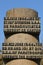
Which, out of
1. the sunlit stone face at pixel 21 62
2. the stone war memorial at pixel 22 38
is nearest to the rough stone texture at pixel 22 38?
→ the stone war memorial at pixel 22 38

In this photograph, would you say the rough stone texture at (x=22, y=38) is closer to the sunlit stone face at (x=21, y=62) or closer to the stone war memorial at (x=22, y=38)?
the stone war memorial at (x=22, y=38)

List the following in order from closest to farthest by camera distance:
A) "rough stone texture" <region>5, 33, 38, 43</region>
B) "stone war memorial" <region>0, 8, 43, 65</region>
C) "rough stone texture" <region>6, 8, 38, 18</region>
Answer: "stone war memorial" <region>0, 8, 43, 65</region>
"rough stone texture" <region>5, 33, 38, 43</region>
"rough stone texture" <region>6, 8, 38, 18</region>

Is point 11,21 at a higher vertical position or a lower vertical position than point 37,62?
higher

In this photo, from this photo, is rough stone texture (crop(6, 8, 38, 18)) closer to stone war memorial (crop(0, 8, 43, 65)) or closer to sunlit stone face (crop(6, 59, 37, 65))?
stone war memorial (crop(0, 8, 43, 65))

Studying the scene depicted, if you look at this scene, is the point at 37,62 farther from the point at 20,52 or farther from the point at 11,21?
the point at 11,21

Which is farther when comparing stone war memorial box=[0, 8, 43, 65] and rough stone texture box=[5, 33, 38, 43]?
rough stone texture box=[5, 33, 38, 43]

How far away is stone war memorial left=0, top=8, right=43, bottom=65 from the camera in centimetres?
2406

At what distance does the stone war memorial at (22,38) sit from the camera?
78.9ft

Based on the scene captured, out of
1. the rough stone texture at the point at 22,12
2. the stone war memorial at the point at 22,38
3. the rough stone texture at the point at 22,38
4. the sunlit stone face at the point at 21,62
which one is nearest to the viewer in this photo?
the sunlit stone face at the point at 21,62

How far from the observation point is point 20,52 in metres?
24.1

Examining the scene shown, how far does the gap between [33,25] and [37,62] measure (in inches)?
158

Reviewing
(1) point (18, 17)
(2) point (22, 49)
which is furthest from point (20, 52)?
(1) point (18, 17)

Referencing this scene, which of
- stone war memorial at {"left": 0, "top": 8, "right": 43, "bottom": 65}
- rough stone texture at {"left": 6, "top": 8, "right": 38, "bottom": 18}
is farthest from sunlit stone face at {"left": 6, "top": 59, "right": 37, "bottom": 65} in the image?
rough stone texture at {"left": 6, "top": 8, "right": 38, "bottom": 18}

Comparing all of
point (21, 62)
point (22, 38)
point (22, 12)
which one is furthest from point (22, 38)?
point (22, 12)
